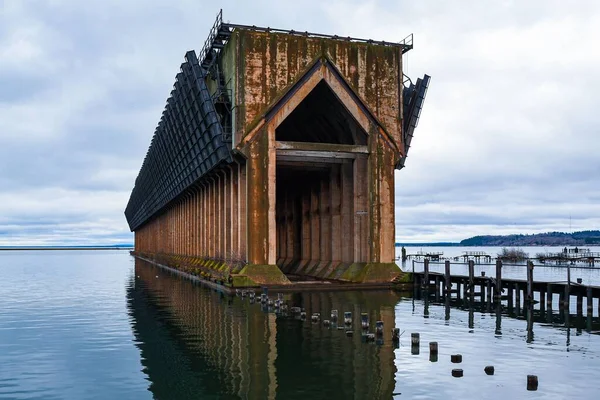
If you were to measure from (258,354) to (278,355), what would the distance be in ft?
2.13

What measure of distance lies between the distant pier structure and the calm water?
34.8ft

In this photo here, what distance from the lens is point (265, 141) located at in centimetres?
4388

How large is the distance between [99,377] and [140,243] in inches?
6571

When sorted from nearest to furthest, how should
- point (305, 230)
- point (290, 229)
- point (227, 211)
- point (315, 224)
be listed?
point (227, 211) < point (315, 224) < point (305, 230) < point (290, 229)

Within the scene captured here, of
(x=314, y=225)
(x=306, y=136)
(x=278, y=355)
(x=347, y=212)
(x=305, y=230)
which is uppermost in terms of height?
(x=306, y=136)

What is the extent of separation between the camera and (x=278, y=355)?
784 inches

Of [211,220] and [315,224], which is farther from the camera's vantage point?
[211,220]

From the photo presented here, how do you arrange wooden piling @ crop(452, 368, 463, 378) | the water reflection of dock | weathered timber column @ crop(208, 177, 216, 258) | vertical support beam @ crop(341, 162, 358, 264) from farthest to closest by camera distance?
1. weathered timber column @ crop(208, 177, 216, 258)
2. vertical support beam @ crop(341, 162, 358, 264)
3. wooden piling @ crop(452, 368, 463, 378)
4. the water reflection of dock

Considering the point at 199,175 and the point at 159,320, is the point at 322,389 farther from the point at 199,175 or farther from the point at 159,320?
the point at 199,175

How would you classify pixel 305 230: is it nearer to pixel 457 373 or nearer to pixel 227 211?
pixel 227 211

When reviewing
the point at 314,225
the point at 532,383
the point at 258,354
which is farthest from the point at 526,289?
the point at 314,225

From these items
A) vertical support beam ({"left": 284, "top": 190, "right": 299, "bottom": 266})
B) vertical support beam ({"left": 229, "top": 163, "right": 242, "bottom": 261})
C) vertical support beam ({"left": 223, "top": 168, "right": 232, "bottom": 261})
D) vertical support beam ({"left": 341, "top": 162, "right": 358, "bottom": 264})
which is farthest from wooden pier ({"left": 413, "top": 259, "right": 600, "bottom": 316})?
vertical support beam ({"left": 284, "top": 190, "right": 299, "bottom": 266})

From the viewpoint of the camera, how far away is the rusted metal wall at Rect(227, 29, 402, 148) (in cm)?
4425

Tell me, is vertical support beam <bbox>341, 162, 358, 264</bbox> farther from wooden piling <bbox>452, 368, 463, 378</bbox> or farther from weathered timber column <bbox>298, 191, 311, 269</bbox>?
wooden piling <bbox>452, 368, 463, 378</bbox>
